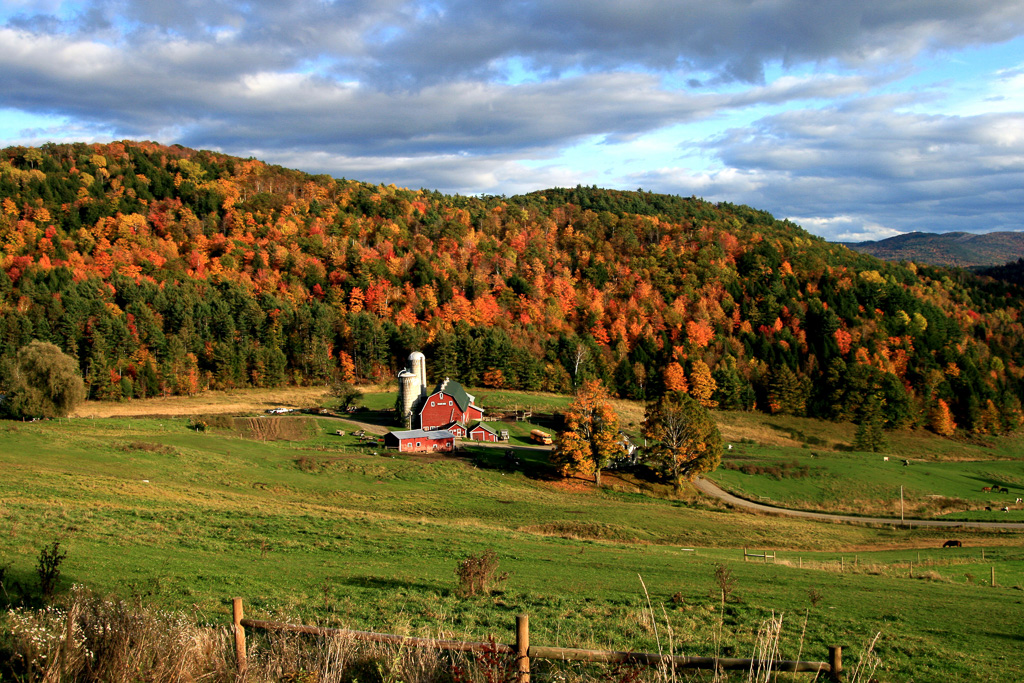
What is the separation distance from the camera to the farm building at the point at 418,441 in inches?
2288

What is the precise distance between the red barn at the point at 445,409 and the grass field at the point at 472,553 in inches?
776

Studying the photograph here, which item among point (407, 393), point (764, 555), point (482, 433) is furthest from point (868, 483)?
point (407, 393)

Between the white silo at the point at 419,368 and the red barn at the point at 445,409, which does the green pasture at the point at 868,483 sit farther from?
the white silo at the point at 419,368

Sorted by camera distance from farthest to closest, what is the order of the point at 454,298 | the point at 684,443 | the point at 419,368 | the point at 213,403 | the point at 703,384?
the point at 454,298 < the point at 703,384 < the point at 213,403 < the point at 419,368 < the point at 684,443

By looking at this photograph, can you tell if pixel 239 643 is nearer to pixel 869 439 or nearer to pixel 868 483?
pixel 868 483

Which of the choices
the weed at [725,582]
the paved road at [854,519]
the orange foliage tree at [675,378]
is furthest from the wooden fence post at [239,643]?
the orange foliage tree at [675,378]

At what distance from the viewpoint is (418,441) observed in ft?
194

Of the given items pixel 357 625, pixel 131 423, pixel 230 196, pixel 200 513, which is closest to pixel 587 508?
pixel 200 513

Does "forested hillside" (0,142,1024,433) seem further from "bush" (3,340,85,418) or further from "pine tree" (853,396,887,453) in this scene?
"bush" (3,340,85,418)

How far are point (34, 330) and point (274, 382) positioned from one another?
3171cm

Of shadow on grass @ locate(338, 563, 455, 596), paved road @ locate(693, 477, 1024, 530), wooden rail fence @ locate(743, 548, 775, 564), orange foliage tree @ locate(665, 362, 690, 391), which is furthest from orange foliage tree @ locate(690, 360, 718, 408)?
shadow on grass @ locate(338, 563, 455, 596)

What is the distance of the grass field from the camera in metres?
12.6

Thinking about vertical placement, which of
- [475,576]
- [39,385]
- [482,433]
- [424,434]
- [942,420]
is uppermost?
[39,385]

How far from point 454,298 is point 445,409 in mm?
55980
